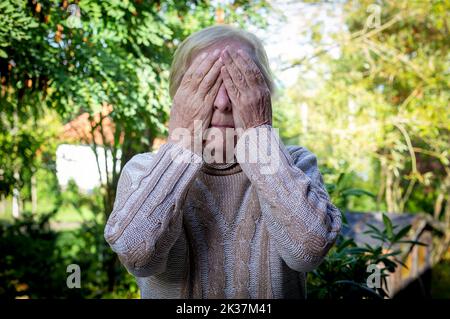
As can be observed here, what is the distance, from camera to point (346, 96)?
587 centimetres

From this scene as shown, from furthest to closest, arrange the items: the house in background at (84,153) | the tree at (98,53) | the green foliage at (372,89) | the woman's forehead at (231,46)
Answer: the green foliage at (372,89) → the house in background at (84,153) → the tree at (98,53) → the woman's forehead at (231,46)

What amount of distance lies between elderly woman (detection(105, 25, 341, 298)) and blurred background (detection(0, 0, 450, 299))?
38 centimetres

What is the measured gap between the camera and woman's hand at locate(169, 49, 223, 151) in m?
1.04

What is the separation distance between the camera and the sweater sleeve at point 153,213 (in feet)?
3.14

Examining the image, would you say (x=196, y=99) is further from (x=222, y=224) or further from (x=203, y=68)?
(x=222, y=224)

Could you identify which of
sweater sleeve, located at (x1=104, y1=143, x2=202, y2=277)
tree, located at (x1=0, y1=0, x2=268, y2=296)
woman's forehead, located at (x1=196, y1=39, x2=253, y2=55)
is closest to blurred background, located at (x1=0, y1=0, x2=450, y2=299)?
tree, located at (x1=0, y1=0, x2=268, y2=296)

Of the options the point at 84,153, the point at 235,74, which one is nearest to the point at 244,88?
the point at 235,74

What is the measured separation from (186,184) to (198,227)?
17 centimetres

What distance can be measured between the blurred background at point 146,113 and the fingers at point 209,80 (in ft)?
1.34

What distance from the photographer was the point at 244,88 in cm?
104

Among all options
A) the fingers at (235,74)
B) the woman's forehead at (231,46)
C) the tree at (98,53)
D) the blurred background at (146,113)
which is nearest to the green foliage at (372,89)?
the blurred background at (146,113)

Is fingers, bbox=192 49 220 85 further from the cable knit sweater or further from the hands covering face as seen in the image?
the cable knit sweater

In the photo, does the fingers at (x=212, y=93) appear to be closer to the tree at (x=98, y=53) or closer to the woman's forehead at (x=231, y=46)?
the woman's forehead at (x=231, y=46)
